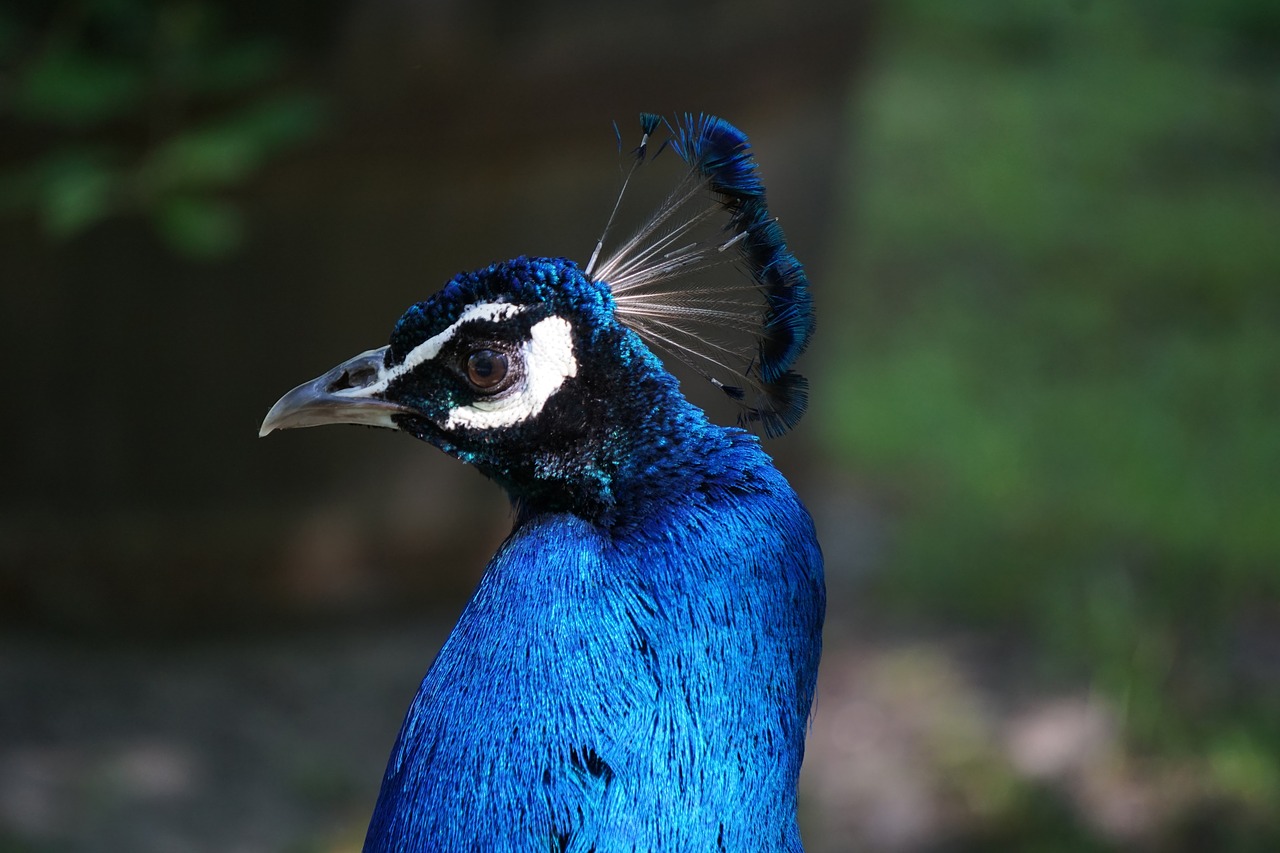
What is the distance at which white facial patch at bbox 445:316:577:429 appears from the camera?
1115 millimetres

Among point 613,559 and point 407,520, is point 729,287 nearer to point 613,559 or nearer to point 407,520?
point 613,559

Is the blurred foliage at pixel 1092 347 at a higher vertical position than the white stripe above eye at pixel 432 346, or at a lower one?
higher

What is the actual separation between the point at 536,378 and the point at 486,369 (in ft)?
0.13

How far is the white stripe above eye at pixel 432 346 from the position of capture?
1104 mm

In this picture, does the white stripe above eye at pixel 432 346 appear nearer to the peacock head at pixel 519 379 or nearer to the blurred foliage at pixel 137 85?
the peacock head at pixel 519 379

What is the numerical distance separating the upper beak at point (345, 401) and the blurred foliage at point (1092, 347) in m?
1.70

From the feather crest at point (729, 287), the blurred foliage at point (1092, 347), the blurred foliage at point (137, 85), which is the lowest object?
the feather crest at point (729, 287)

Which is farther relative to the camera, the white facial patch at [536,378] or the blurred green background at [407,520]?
the blurred green background at [407,520]

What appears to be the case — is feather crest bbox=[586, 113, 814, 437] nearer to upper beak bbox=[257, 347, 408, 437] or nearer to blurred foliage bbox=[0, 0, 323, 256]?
upper beak bbox=[257, 347, 408, 437]

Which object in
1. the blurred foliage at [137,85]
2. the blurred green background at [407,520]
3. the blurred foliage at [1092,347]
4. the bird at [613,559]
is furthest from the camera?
the blurred foliage at [1092,347]

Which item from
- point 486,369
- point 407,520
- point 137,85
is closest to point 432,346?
point 486,369

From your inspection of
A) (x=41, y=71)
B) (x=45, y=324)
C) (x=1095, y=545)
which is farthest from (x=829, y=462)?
(x=41, y=71)

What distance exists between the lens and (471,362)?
3.66ft

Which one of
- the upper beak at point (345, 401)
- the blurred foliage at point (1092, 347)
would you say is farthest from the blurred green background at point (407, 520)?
the upper beak at point (345, 401)
